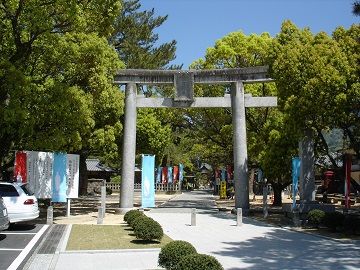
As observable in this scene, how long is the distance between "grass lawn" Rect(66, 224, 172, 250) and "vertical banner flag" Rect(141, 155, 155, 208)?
6.88 meters

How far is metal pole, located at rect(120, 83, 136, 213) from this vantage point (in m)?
23.5

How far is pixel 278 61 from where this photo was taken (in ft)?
60.4

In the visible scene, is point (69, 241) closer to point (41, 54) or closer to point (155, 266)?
point (155, 266)

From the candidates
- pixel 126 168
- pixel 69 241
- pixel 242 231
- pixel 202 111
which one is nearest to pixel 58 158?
pixel 126 168

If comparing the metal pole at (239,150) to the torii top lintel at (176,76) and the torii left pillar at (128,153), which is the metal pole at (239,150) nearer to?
the torii top lintel at (176,76)

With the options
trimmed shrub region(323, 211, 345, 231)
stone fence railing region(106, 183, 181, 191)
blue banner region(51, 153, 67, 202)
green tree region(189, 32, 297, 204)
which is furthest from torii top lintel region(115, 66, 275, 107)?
stone fence railing region(106, 183, 181, 191)

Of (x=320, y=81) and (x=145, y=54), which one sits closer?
(x=320, y=81)

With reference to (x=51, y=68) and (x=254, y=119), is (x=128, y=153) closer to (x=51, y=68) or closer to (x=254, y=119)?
(x=51, y=68)

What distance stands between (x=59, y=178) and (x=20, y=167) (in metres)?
2.05

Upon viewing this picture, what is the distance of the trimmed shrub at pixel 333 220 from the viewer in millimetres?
15828

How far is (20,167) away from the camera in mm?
18516

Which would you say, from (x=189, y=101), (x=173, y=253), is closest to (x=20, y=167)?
(x=189, y=101)

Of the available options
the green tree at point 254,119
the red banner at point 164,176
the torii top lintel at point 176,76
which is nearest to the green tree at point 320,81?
the torii top lintel at point 176,76

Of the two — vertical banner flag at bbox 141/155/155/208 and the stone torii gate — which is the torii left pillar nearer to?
the stone torii gate
